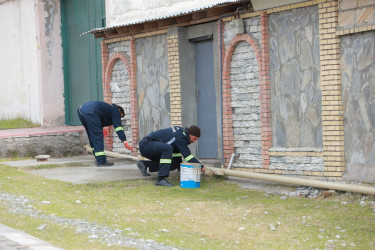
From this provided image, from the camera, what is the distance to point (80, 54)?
18.9 meters

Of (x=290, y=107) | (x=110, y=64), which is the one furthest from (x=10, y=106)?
(x=290, y=107)

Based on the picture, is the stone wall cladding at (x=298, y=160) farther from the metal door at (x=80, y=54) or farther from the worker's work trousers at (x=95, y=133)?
the metal door at (x=80, y=54)

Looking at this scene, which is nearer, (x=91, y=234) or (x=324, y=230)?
(x=91, y=234)

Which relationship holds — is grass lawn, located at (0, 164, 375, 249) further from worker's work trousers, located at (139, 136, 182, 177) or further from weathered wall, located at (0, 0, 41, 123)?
weathered wall, located at (0, 0, 41, 123)

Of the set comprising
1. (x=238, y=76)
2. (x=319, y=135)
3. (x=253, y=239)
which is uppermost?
(x=238, y=76)

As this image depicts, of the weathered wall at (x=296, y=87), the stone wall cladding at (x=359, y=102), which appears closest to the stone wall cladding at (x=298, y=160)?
the weathered wall at (x=296, y=87)

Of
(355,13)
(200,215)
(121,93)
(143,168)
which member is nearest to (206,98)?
(143,168)

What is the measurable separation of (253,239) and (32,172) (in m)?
6.77

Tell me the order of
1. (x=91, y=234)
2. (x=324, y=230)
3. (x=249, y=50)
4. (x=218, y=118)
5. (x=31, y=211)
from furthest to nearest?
(x=218, y=118), (x=249, y=50), (x=31, y=211), (x=324, y=230), (x=91, y=234)

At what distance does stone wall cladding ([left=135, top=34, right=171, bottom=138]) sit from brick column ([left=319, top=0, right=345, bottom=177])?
438 cm

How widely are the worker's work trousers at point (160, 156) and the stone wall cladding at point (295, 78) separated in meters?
1.85

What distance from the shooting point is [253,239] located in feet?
24.8

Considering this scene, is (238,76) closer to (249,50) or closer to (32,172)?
(249,50)

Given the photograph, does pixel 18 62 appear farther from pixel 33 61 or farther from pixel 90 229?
pixel 90 229
